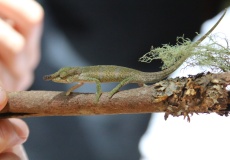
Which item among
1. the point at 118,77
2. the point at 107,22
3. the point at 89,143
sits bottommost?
the point at 89,143

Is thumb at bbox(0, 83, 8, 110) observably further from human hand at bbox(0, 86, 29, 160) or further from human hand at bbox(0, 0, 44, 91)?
human hand at bbox(0, 0, 44, 91)

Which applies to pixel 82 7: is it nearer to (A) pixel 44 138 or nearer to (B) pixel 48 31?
(B) pixel 48 31

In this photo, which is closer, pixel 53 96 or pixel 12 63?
pixel 53 96

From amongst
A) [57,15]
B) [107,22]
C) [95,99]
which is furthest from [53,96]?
[57,15]

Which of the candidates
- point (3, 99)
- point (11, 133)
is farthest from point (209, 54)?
point (11, 133)

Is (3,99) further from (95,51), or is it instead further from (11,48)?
(95,51)

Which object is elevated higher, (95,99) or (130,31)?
(95,99)

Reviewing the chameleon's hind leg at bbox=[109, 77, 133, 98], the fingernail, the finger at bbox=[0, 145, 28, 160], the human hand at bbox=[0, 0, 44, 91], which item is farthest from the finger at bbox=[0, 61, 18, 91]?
the chameleon's hind leg at bbox=[109, 77, 133, 98]

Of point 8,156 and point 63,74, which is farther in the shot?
point 8,156
